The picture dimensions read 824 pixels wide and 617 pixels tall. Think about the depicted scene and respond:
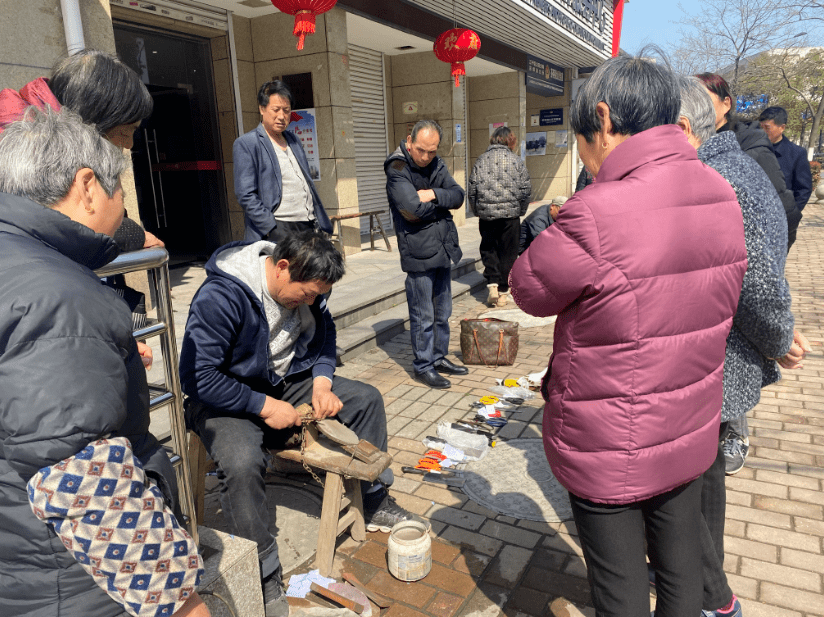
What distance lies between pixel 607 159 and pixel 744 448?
2714 millimetres

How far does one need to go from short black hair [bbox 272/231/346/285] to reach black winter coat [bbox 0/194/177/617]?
53.6 inches

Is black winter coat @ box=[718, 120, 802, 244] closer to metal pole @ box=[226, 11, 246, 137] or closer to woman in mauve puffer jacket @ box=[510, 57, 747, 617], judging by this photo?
woman in mauve puffer jacket @ box=[510, 57, 747, 617]

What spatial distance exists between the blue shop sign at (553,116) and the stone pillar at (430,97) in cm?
749

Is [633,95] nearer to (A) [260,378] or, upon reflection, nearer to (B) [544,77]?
Answer: (A) [260,378]

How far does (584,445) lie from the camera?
1583 millimetres

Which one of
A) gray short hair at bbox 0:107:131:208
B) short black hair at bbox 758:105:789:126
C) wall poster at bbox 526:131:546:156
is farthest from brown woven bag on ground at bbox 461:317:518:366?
wall poster at bbox 526:131:546:156

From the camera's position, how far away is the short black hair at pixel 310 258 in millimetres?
2588

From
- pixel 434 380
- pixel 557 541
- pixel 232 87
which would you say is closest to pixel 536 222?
pixel 434 380

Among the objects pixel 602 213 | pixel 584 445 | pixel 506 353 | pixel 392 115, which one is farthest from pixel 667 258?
pixel 392 115

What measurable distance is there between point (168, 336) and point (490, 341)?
12.4 ft

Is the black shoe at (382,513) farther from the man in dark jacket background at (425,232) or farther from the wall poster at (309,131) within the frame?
the wall poster at (309,131)

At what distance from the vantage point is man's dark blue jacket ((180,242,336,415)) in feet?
8.37

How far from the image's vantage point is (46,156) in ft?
3.73

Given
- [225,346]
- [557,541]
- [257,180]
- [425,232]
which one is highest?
[257,180]
